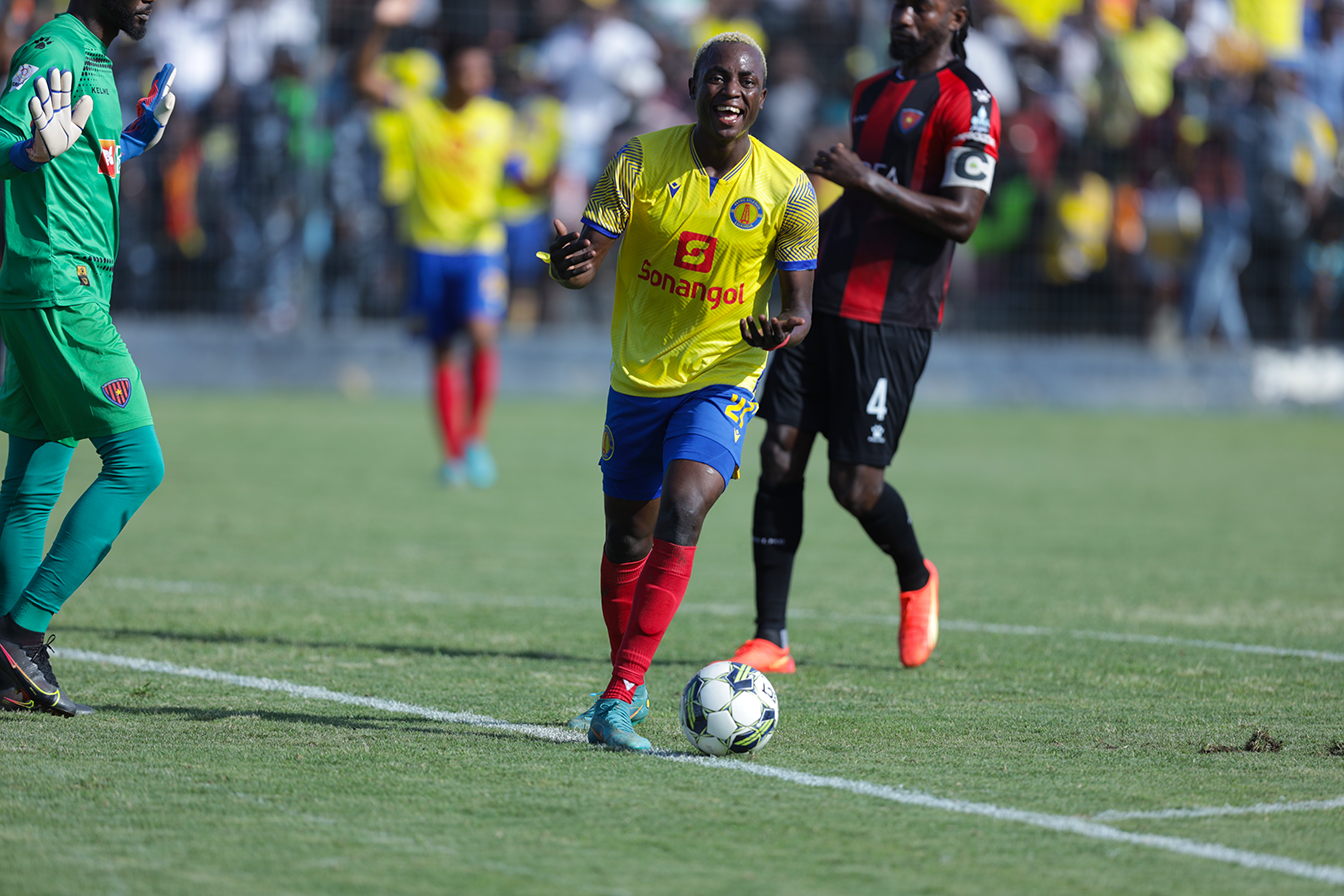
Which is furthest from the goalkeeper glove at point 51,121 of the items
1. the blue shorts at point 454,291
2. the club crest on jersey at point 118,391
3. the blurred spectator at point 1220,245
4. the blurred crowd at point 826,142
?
the blurred spectator at point 1220,245

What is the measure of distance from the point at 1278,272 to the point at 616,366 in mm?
15441

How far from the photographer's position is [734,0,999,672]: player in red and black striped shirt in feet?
20.8

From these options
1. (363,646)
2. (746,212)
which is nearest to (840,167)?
(746,212)

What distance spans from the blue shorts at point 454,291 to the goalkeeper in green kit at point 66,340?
23.8 feet

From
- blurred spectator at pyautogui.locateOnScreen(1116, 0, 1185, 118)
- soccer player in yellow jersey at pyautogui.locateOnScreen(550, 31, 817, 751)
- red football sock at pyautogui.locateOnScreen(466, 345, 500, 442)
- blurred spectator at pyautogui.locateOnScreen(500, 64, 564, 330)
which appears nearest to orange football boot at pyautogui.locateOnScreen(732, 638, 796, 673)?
soccer player in yellow jersey at pyautogui.locateOnScreen(550, 31, 817, 751)

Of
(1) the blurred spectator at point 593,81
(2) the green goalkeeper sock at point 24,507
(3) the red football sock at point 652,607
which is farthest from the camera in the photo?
(1) the blurred spectator at point 593,81

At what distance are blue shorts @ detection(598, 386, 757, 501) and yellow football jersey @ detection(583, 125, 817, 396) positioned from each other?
0.14 ft

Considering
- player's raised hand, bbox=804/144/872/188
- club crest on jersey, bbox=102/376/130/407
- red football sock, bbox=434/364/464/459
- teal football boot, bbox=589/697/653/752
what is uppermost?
player's raised hand, bbox=804/144/872/188

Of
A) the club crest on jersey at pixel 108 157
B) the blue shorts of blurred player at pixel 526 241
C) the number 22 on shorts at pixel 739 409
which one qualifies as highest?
the club crest on jersey at pixel 108 157

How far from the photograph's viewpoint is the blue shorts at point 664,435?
4.99 meters

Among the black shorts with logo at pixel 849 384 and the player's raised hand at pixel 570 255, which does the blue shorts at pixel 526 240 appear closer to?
the black shorts with logo at pixel 849 384

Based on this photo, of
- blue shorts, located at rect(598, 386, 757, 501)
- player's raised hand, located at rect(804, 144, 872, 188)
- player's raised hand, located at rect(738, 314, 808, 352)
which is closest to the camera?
player's raised hand, located at rect(738, 314, 808, 352)

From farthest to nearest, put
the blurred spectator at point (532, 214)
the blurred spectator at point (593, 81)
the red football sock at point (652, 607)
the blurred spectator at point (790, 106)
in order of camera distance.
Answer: the blurred spectator at point (790, 106)
the blurred spectator at point (593, 81)
the blurred spectator at point (532, 214)
the red football sock at point (652, 607)

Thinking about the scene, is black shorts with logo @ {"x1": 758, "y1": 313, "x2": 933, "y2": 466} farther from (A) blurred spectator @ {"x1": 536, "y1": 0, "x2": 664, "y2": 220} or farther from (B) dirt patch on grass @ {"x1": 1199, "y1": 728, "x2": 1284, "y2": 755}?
(A) blurred spectator @ {"x1": 536, "y1": 0, "x2": 664, "y2": 220}
